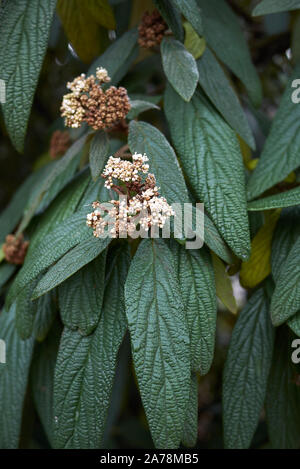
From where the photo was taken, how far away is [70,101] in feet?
2.37

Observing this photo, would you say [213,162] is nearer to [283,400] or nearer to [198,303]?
[198,303]

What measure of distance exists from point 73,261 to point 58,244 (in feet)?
0.14

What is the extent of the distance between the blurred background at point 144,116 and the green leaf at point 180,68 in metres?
0.31

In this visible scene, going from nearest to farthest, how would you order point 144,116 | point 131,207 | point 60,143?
point 131,207 → point 60,143 → point 144,116

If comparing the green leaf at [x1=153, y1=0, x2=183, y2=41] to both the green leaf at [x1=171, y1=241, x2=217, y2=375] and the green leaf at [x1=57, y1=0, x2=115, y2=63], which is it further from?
the green leaf at [x1=171, y1=241, x2=217, y2=375]

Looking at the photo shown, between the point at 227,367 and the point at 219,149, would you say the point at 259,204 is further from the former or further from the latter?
the point at 227,367

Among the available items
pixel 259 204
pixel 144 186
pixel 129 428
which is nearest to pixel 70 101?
pixel 144 186

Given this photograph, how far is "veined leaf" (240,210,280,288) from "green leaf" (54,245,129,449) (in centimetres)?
22

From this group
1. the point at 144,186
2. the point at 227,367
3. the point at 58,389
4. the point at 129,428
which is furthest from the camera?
the point at 129,428

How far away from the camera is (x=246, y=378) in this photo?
87cm

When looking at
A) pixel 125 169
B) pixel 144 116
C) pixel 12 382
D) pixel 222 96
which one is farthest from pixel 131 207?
pixel 144 116

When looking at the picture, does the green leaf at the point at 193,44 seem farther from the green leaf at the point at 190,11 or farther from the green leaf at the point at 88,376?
the green leaf at the point at 88,376

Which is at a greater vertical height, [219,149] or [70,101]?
[70,101]
